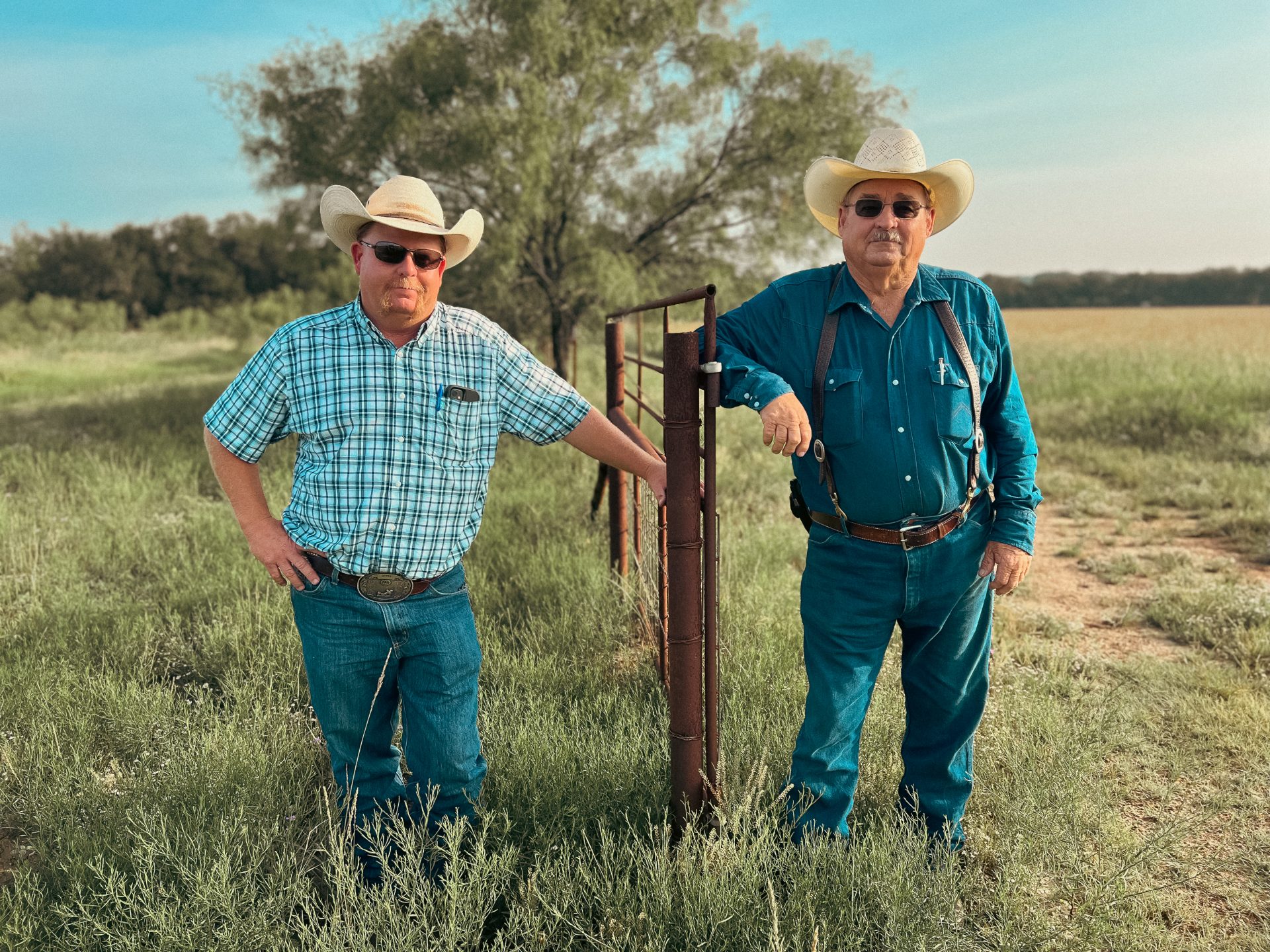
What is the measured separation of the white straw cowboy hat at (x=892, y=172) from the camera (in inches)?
99.3

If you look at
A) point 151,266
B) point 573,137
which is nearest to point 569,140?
point 573,137

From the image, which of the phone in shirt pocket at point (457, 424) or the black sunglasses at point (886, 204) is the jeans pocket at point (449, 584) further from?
the black sunglasses at point (886, 204)

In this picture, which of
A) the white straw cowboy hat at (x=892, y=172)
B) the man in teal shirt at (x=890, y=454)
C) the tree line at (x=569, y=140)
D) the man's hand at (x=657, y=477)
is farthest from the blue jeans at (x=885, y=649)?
the tree line at (x=569, y=140)

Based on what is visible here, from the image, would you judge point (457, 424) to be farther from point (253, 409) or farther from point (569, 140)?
point (569, 140)

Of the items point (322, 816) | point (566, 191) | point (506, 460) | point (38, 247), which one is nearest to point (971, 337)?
point (322, 816)

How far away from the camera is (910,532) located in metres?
2.56

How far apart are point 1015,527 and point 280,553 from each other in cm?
213

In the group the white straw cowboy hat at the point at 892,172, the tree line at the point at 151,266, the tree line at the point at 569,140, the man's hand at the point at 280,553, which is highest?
the tree line at the point at 151,266

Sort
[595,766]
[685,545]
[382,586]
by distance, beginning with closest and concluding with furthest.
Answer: [685,545] < [382,586] < [595,766]

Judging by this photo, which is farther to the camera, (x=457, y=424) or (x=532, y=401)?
(x=532, y=401)

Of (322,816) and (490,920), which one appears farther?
(322,816)

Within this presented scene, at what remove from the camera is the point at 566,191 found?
15.3 m

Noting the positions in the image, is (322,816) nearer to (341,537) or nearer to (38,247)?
(341,537)

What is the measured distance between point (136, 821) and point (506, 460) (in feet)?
23.5
